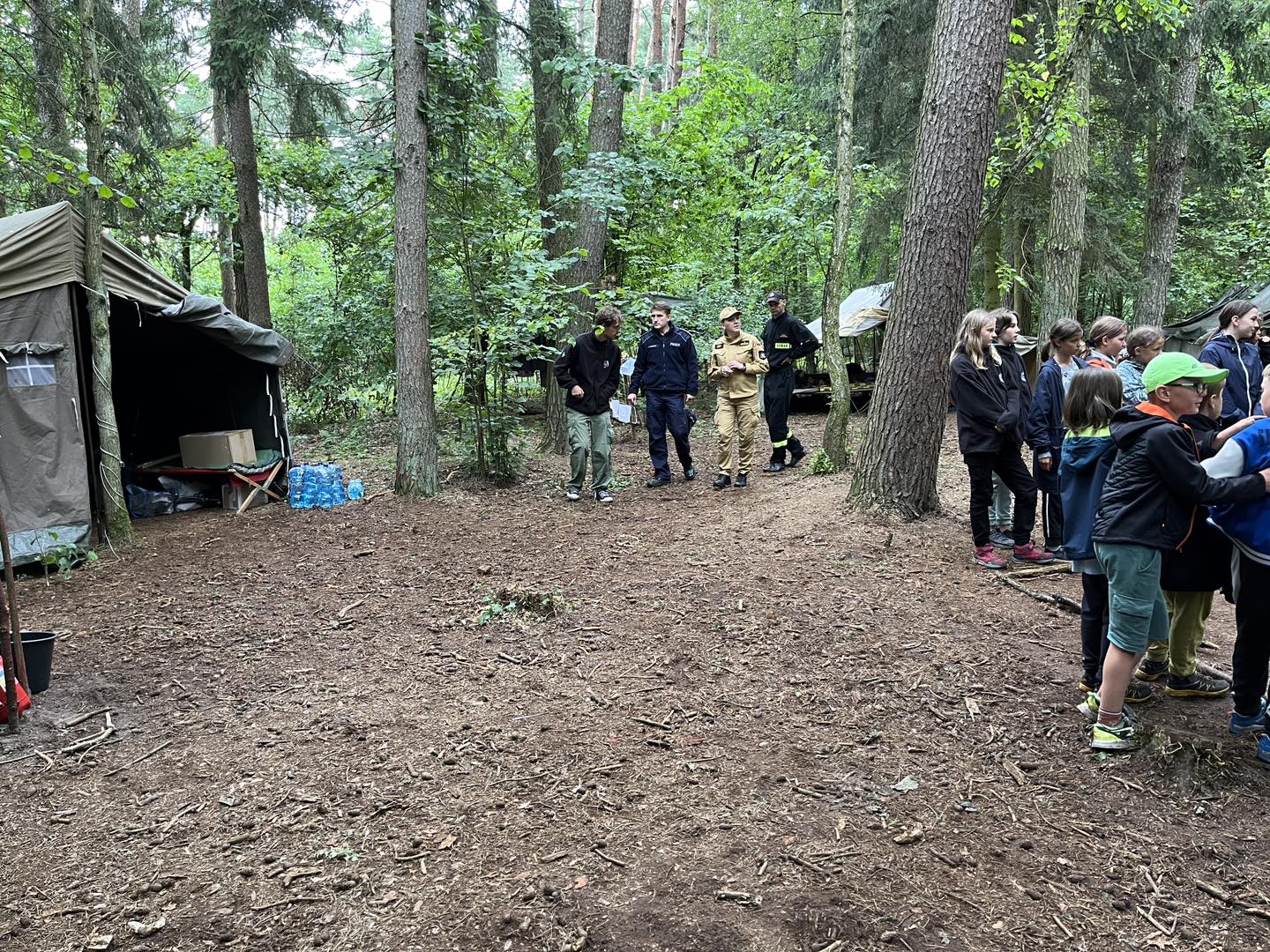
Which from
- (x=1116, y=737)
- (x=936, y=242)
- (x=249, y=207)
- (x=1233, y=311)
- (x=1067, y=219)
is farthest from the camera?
(x=249, y=207)

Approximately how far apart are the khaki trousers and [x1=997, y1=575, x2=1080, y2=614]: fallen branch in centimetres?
395

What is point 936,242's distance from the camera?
6.31m

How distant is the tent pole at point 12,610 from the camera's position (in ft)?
11.6

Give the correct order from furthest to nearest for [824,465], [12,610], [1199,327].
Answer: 1. [1199,327]
2. [824,465]
3. [12,610]

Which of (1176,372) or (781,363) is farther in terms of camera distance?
(781,363)

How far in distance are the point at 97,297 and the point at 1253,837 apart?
26.9 feet

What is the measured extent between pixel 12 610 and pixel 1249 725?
16.8 feet

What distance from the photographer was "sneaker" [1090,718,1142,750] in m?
3.29

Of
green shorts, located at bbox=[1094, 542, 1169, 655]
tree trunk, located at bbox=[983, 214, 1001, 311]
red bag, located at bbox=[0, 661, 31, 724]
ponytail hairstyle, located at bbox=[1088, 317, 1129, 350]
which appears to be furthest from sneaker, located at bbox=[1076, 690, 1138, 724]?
tree trunk, located at bbox=[983, 214, 1001, 311]

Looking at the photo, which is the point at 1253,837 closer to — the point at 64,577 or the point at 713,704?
the point at 713,704

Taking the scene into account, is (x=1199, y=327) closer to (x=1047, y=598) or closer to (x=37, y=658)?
(x=1047, y=598)

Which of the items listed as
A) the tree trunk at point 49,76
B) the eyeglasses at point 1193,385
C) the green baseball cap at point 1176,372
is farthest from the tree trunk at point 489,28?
the eyeglasses at point 1193,385

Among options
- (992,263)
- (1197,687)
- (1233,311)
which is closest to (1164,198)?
(992,263)

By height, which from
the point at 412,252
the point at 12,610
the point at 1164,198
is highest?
the point at 1164,198
